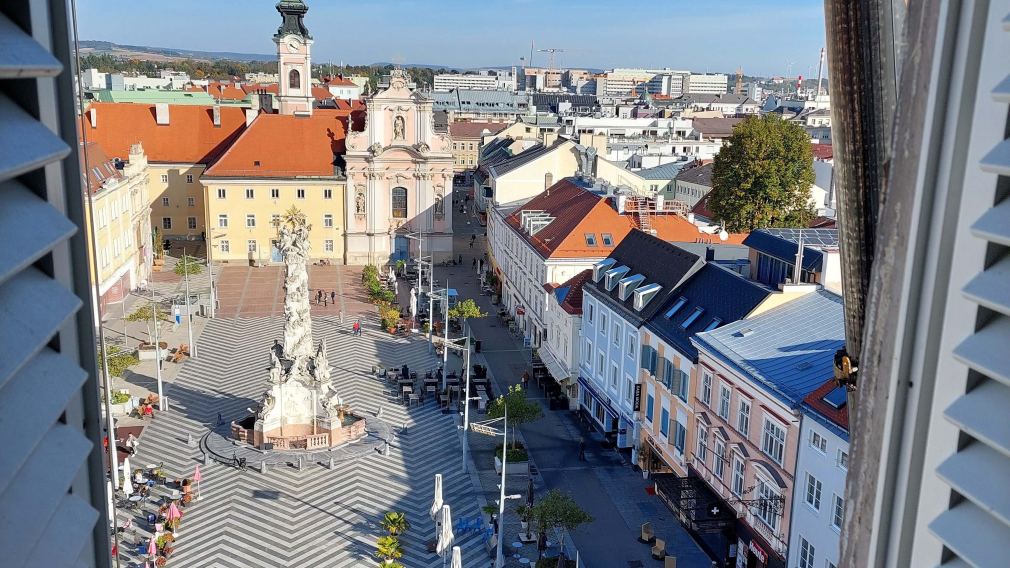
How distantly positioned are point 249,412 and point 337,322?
575 inches

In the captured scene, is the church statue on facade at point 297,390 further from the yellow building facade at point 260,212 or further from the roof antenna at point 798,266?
the yellow building facade at point 260,212

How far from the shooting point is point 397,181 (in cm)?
6231

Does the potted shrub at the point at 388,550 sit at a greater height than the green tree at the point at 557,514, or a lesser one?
lesser

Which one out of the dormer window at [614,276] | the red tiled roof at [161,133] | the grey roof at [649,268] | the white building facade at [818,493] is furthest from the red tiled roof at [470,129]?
the white building facade at [818,493]

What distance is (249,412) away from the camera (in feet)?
111

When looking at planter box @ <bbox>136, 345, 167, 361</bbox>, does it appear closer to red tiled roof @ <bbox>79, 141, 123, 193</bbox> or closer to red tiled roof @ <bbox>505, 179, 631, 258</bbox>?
red tiled roof @ <bbox>79, 141, 123, 193</bbox>

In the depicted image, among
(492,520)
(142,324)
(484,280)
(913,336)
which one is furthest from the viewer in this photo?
(484,280)

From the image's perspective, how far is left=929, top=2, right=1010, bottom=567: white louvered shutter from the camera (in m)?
2.66

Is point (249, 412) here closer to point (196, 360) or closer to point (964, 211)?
point (196, 360)

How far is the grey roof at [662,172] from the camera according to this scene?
228ft

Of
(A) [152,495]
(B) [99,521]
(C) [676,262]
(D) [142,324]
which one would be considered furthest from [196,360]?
(B) [99,521]

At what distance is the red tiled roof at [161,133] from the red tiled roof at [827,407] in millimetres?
54983

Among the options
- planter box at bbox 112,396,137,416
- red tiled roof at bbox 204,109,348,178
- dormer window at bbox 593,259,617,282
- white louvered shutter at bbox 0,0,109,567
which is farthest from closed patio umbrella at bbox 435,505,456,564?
red tiled roof at bbox 204,109,348,178

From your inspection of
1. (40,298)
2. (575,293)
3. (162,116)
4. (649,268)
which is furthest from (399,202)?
(40,298)
